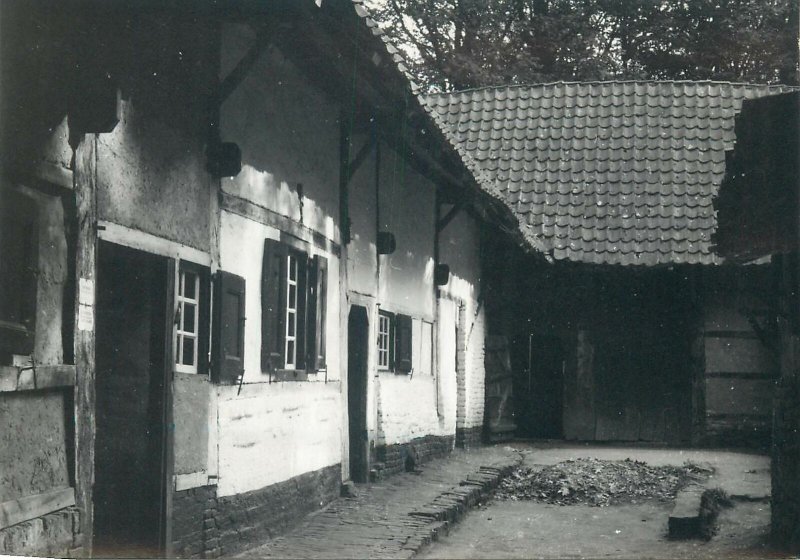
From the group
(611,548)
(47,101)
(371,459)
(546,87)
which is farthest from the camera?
(546,87)

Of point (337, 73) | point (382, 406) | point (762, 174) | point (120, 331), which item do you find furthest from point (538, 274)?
point (120, 331)

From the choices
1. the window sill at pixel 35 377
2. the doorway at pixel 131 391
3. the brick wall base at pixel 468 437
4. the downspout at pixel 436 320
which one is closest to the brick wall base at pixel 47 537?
the window sill at pixel 35 377

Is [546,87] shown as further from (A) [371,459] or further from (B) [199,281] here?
(B) [199,281]

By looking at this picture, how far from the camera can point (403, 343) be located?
11898 mm

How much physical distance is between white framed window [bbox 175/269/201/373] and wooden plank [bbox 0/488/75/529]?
5.38 feet

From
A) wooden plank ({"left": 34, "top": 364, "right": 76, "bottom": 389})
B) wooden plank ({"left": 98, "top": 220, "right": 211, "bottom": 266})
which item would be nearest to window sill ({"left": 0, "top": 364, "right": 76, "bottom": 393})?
wooden plank ({"left": 34, "top": 364, "right": 76, "bottom": 389})

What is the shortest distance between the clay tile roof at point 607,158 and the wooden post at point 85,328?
9.92 m

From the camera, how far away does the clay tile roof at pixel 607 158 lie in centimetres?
1590

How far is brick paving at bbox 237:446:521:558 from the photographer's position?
715 cm

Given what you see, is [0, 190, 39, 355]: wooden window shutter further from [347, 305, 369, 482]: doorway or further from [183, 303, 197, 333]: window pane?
[347, 305, 369, 482]: doorway

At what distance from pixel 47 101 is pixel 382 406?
673 centimetres

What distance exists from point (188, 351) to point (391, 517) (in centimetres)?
258

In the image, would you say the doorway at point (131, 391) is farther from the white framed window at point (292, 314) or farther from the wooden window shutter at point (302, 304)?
the wooden window shutter at point (302, 304)

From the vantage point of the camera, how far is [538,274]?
647 inches
